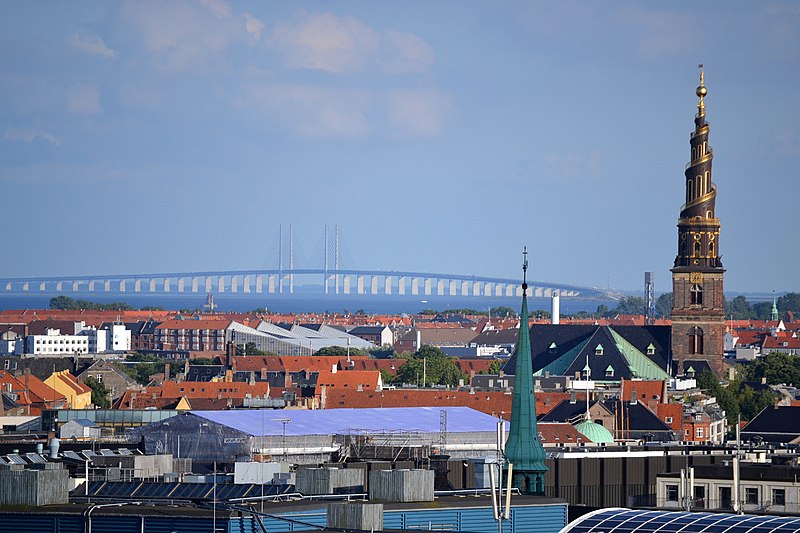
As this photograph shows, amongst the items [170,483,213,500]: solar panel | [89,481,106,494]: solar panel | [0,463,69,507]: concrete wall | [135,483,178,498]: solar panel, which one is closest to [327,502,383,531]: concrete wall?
[170,483,213,500]: solar panel

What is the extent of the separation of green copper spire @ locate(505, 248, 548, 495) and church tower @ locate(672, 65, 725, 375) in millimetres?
83232

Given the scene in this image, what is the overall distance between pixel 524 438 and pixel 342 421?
20.8 meters

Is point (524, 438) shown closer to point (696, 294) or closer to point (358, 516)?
point (358, 516)

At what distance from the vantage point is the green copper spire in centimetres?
3816

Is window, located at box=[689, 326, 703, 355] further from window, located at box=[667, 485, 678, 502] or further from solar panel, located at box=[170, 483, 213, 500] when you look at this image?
solar panel, located at box=[170, 483, 213, 500]

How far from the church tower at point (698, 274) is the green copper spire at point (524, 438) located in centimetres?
8323

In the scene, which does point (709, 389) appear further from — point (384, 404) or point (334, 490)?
point (334, 490)

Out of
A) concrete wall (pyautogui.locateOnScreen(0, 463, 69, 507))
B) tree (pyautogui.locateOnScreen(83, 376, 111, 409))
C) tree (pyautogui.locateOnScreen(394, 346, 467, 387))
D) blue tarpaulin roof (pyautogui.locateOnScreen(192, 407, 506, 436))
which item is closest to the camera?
concrete wall (pyautogui.locateOnScreen(0, 463, 69, 507))

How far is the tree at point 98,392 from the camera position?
10206cm

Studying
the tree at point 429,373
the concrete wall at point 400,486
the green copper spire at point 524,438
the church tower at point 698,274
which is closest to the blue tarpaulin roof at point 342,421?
the green copper spire at point 524,438

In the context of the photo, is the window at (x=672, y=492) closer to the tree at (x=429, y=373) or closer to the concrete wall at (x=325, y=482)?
the concrete wall at (x=325, y=482)

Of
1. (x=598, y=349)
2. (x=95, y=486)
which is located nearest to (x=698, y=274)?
(x=598, y=349)

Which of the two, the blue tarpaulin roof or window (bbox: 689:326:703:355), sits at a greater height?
window (bbox: 689:326:703:355)

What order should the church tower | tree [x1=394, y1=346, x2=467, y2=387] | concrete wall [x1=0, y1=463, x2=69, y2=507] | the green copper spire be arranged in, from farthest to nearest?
tree [x1=394, y1=346, x2=467, y2=387] < the church tower < the green copper spire < concrete wall [x1=0, y1=463, x2=69, y2=507]
